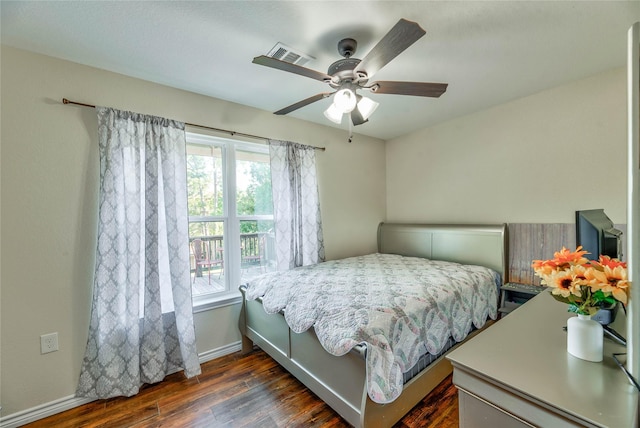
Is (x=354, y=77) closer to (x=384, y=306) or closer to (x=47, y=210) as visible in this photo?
(x=384, y=306)

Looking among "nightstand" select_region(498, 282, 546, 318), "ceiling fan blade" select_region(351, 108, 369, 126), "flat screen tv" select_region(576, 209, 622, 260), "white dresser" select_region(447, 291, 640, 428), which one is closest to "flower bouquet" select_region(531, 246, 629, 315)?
"white dresser" select_region(447, 291, 640, 428)

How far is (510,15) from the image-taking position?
1554 millimetres

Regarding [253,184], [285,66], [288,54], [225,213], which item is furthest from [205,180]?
[285,66]

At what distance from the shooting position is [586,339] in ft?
3.01

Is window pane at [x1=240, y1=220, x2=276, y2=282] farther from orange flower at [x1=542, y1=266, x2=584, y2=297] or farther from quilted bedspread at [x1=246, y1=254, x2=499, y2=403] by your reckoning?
orange flower at [x1=542, y1=266, x2=584, y2=297]

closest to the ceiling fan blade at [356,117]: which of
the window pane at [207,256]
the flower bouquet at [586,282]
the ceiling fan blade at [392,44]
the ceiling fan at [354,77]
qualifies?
the ceiling fan at [354,77]

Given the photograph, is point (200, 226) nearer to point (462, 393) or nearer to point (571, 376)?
point (462, 393)

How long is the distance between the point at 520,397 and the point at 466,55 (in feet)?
6.99

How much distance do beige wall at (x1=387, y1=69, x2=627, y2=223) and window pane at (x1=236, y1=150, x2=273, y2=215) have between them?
2.12 meters

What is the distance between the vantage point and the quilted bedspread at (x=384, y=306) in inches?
55.3

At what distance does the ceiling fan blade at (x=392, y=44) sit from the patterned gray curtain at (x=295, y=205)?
153cm

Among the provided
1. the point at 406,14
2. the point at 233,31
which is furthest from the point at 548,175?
the point at 233,31

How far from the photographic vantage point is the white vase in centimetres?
91

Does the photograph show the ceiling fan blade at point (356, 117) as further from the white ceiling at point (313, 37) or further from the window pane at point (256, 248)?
the window pane at point (256, 248)
